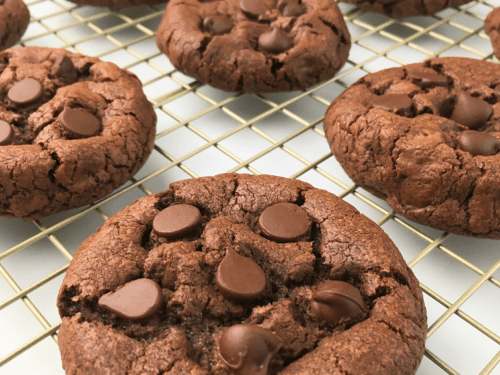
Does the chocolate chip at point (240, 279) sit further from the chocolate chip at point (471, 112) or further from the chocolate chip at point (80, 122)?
the chocolate chip at point (471, 112)

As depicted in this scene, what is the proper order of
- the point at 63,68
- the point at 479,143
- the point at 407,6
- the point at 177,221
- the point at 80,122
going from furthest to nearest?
1. the point at 407,6
2. the point at 63,68
3. the point at 80,122
4. the point at 479,143
5. the point at 177,221

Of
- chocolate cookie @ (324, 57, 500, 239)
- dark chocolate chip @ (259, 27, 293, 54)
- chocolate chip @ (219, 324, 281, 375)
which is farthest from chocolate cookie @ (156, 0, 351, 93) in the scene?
chocolate chip @ (219, 324, 281, 375)

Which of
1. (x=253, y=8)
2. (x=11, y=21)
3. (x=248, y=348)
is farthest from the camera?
(x=11, y=21)

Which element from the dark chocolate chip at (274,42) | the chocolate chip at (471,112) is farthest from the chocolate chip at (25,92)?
the chocolate chip at (471,112)

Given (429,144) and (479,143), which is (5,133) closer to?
(429,144)

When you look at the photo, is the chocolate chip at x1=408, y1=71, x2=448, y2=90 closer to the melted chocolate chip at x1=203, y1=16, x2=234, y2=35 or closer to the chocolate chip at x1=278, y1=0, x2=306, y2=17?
the chocolate chip at x1=278, y1=0, x2=306, y2=17

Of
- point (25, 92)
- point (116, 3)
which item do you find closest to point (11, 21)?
point (116, 3)

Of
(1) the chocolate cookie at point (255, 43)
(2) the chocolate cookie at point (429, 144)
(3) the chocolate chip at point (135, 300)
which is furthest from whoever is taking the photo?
(1) the chocolate cookie at point (255, 43)
